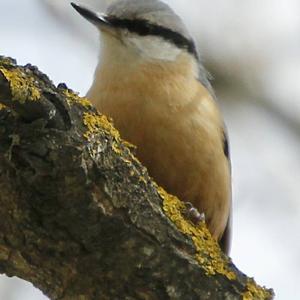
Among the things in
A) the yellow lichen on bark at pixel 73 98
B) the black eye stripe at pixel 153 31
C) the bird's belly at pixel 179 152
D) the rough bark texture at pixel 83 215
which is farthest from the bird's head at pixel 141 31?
the yellow lichen on bark at pixel 73 98

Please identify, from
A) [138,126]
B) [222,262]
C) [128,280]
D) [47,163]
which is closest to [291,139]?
[138,126]

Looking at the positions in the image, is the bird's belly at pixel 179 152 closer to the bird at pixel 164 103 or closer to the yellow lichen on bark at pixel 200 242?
the bird at pixel 164 103

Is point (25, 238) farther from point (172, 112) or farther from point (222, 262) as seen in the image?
point (172, 112)

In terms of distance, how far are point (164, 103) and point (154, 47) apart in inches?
23.2

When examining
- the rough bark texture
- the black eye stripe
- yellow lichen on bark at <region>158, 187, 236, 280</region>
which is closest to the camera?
the rough bark texture

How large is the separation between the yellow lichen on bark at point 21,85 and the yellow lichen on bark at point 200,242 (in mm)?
754

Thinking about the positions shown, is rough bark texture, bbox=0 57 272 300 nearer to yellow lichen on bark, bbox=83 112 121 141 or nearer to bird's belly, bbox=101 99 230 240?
yellow lichen on bark, bbox=83 112 121 141

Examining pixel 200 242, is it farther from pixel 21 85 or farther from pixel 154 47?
pixel 154 47

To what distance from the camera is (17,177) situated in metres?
2.35

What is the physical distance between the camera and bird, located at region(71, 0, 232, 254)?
139 inches

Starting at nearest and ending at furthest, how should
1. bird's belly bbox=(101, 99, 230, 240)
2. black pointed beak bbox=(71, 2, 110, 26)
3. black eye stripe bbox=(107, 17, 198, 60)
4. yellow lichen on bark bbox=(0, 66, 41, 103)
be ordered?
1. yellow lichen on bark bbox=(0, 66, 41, 103)
2. bird's belly bbox=(101, 99, 230, 240)
3. black pointed beak bbox=(71, 2, 110, 26)
4. black eye stripe bbox=(107, 17, 198, 60)

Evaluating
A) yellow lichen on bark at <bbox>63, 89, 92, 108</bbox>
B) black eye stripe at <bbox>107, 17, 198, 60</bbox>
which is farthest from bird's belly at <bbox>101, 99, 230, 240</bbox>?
yellow lichen on bark at <bbox>63, 89, 92, 108</bbox>

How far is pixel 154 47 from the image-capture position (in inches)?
163

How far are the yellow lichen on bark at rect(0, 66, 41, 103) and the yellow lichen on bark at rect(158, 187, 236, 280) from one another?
754 millimetres
